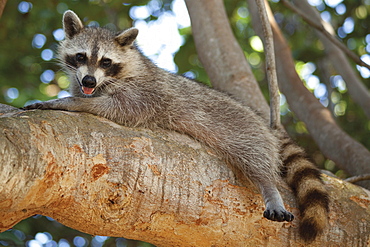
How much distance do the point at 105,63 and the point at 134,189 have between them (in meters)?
1.48

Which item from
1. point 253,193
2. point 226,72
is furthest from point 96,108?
point 226,72

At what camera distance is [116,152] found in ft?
7.73

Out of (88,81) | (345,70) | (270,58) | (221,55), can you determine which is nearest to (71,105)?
(88,81)

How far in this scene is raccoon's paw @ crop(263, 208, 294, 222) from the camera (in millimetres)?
2506

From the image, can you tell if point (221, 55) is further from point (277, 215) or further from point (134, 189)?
point (134, 189)

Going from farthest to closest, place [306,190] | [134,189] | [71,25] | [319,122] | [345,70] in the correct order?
[345,70] → [319,122] → [71,25] → [306,190] → [134,189]

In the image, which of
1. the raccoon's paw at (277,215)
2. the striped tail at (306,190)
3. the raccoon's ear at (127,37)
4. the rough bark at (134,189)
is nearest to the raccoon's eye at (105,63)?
the raccoon's ear at (127,37)

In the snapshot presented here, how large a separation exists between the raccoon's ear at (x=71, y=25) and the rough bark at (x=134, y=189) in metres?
1.34

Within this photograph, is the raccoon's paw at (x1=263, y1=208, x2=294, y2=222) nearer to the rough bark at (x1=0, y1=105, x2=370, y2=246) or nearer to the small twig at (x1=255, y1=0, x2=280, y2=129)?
the rough bark at (x1=0, y1=105, x2=370, y2=246)

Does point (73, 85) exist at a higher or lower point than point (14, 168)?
lower

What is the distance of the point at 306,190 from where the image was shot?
108 inches

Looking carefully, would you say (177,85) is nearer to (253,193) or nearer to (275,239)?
(253,193)

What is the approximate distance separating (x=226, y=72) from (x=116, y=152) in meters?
2.15

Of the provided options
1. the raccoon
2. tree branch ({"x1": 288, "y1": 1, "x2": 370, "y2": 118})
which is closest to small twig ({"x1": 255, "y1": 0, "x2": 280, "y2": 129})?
the raccoon
